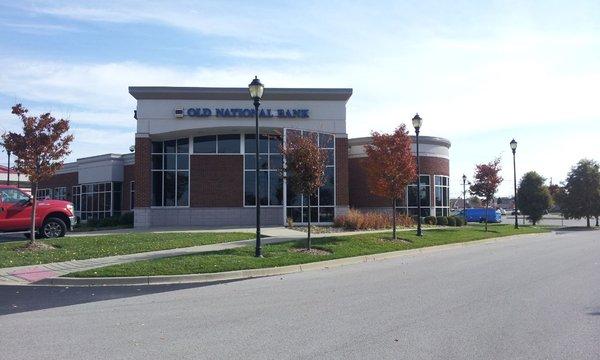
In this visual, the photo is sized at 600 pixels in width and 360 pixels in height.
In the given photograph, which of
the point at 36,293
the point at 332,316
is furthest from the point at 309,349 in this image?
the point at 36,293

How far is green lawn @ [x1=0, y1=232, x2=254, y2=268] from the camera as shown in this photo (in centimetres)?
1495

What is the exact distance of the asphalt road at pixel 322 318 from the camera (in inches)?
254

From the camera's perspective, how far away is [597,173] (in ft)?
140

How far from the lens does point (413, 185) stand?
1388 inches

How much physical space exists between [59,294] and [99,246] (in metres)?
6.92

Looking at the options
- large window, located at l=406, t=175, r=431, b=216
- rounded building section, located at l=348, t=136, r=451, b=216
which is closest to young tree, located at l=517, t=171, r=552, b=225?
rounded building section, located at l=348, t=136, r=451, b=216

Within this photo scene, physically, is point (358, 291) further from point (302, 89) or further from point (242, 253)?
point (302, 89)

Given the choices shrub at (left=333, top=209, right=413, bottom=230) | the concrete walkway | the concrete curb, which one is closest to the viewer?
the concrete curb

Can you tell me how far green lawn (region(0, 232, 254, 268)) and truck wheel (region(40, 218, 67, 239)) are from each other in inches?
51.0

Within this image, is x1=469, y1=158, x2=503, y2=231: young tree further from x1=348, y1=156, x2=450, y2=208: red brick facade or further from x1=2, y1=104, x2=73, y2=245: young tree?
x1=2, y1=104, x2=73, y2=245: young tree

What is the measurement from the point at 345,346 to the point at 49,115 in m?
13.7

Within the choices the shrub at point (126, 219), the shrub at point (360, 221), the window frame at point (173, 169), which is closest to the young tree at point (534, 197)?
the shrub at point (360, 221)

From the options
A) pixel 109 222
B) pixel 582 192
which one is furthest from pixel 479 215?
pixel 109 222

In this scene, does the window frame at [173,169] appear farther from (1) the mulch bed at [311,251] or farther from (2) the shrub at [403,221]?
(1) the mulch bed at [311,251]
